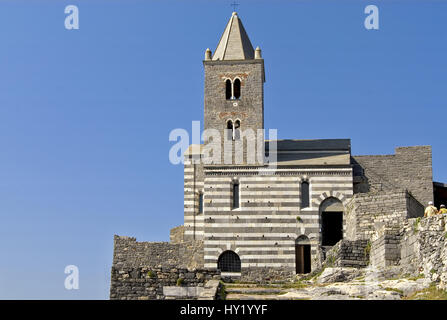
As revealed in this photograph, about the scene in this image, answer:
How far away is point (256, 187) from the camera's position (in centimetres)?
4422

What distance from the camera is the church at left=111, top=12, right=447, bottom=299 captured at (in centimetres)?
4316

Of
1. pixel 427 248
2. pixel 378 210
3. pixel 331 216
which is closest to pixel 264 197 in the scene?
pixel 331 216

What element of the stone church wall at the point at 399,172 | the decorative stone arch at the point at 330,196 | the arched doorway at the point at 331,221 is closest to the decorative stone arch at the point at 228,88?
the stone church wall at the point at 399,172

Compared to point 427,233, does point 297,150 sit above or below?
above

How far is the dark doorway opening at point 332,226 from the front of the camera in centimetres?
4403

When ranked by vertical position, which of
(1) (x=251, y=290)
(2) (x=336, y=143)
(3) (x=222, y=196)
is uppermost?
(2) (x=336, y=143)

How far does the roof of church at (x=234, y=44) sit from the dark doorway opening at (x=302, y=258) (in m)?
12.2

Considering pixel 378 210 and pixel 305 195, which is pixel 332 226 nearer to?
pixel 305 195

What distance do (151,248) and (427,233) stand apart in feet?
82.2

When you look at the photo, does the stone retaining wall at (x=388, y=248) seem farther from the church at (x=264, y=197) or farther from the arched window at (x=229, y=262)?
the arched window at (x=229, y=262)
